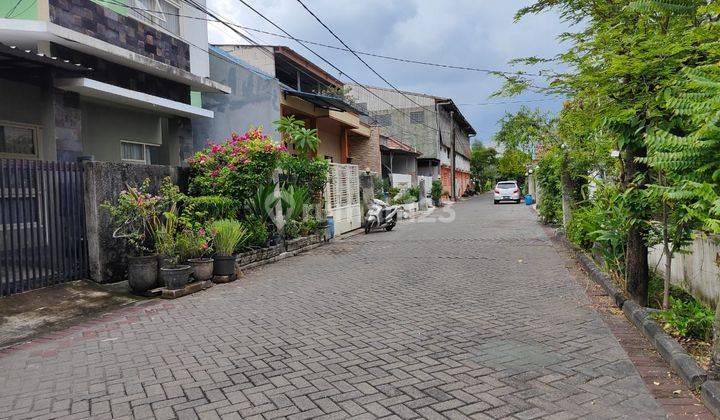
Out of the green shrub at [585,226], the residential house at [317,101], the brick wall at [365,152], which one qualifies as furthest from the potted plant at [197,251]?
the brick wall at [365,152]

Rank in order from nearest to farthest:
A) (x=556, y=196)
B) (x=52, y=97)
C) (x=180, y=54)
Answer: (x=52, y=97)
(x=180, y=54)
(x=556, y=196)

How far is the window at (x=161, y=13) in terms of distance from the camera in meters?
11.6

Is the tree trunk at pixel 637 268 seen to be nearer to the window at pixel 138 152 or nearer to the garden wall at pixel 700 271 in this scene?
the garden wall at pixel 700 271

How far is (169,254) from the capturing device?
7.94 meters

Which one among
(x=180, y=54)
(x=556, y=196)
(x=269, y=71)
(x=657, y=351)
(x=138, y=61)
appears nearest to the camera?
(x=657, y=351)

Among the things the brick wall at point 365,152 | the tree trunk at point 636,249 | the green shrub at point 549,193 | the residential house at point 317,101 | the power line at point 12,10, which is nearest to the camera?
the tree trunk at point 636,249

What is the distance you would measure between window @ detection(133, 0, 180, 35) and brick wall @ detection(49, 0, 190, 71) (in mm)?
397

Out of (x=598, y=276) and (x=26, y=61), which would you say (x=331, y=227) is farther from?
(x=26, y=61)

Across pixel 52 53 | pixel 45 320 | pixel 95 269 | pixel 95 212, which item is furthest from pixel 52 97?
pixel 45 320

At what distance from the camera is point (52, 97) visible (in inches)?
350

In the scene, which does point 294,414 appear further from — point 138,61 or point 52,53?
point 138,61

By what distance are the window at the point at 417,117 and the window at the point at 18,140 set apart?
112 feet

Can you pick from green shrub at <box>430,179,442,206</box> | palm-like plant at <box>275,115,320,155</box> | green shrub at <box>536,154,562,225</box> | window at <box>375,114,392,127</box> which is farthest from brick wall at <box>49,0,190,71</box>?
window at <box>375,114,392,127</box>

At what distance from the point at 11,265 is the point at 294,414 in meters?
5.29
